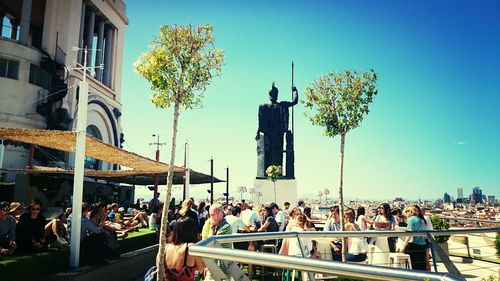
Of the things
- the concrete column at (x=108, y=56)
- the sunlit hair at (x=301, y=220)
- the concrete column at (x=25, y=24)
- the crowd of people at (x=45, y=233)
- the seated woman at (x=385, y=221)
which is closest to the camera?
the sunlit hair at (x=301, y=220)

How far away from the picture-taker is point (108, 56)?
34531mm

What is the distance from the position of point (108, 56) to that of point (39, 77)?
1214 centimetres

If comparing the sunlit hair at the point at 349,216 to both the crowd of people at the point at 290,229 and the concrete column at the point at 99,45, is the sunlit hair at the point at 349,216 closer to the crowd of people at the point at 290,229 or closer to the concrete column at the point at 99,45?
the crowd of people at the point at 290,229

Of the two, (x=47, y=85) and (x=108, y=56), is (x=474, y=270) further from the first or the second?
(x=108, y=56)

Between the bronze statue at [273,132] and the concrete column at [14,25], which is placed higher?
the concrete column at [14,25]

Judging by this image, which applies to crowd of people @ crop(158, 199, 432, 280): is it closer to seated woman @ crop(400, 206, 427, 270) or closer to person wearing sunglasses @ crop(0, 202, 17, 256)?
seated woman @ crop(400, 206, 427, 270)

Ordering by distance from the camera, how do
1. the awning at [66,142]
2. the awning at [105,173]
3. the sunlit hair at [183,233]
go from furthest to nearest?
the awning at [105,173] < the awning at [66,142] < the sunlit hair at [183,233]

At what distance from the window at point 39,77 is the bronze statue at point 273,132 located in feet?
49.6

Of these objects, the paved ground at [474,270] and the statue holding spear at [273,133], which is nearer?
the paved ground at [474,270]

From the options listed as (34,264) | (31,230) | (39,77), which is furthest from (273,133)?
(34,264)

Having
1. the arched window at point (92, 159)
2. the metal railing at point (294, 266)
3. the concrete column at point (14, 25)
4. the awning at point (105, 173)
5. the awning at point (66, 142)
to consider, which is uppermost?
the concrete column at point (14, 25)

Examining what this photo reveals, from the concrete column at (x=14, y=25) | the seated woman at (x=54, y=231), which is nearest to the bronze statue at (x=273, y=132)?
the seated woman at (x=54, y=231)

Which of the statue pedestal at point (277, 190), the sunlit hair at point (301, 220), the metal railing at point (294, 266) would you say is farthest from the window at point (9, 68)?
the metal railing at point (294, 266)

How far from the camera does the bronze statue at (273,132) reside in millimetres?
22609
